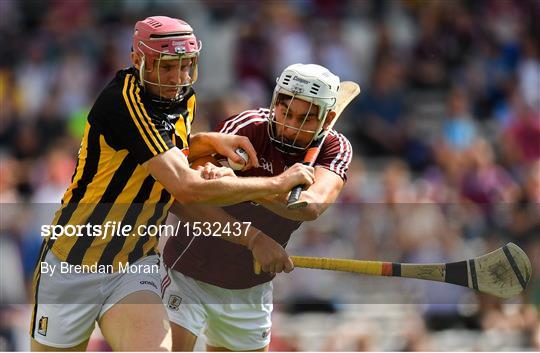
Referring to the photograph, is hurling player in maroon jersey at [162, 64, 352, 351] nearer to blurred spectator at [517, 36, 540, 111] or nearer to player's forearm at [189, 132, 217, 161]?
player's forearm at [189, 132, 217, 161]

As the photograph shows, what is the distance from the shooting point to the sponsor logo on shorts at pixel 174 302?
232 inches

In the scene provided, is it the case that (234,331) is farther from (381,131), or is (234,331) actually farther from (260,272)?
(381,131)

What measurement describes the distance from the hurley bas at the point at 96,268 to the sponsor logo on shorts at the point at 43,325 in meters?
0.19

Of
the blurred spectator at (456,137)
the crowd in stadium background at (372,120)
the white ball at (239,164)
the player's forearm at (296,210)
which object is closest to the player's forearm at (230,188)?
the player's forearm at (296,210)

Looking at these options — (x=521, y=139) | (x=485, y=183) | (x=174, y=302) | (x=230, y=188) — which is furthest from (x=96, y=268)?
(x=521, y=139)

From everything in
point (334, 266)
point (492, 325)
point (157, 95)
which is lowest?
point (492, 325)

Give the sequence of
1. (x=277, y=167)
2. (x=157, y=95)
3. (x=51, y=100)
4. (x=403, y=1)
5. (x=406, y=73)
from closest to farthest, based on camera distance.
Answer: (x=157, y=95)
(x=277, y=167)
(x=51, y=100)
(x=406, y=73)
(x=403, y=1)

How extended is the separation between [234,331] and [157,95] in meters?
1.26

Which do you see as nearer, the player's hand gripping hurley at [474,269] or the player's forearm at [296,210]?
the player's forearm at [296,210]

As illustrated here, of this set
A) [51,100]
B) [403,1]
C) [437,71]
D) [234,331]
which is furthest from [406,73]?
[234,331]

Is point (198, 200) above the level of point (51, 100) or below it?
above

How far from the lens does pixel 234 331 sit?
603cm

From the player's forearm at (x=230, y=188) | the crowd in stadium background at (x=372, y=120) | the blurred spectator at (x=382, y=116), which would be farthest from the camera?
the blurred spectator at (x=382, y=116)

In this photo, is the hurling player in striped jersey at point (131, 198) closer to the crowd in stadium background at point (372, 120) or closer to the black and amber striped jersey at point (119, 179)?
the black and amber striped jersey at point (119, 179)
